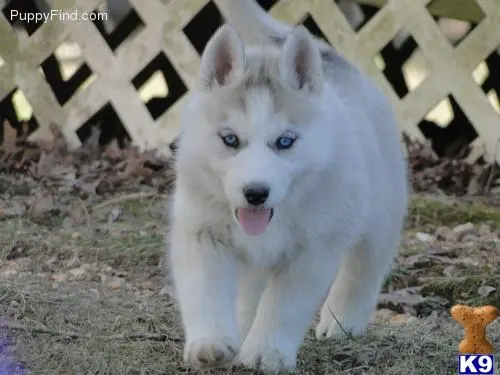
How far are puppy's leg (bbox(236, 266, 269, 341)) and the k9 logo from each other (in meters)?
0.74

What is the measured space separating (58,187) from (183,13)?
1.40m

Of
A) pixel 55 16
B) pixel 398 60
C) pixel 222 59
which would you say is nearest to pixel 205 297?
pixel 222 59

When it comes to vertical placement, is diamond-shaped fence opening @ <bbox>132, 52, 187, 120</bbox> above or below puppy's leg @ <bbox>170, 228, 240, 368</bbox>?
below

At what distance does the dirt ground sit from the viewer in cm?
353

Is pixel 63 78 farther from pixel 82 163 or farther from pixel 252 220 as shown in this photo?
pixel 252 220

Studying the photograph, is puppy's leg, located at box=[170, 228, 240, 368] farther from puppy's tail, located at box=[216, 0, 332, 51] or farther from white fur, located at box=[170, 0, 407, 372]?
puppy's tail, located at box=[216, 0, 332, 51]

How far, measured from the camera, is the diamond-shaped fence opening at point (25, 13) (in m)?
7.41

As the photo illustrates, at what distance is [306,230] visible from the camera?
3484 mm

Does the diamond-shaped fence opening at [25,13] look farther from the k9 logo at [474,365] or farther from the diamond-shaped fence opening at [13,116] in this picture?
the k9 logo at [474,365]

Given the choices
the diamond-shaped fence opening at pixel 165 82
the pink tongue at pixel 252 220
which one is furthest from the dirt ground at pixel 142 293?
the diamond-shaped fence opening at pixel 165 82

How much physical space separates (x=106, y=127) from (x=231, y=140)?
4.16 meters

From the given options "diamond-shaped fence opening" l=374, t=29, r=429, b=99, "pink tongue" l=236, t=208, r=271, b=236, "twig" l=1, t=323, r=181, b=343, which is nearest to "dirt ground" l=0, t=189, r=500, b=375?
"twig" l=1, t=323, r=181, b=343

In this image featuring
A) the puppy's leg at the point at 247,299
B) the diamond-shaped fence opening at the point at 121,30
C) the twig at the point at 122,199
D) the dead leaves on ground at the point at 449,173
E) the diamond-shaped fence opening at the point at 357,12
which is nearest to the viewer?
the puppy's leg at the point at 247,299

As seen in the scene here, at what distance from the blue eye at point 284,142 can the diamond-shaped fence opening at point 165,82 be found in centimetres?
422
